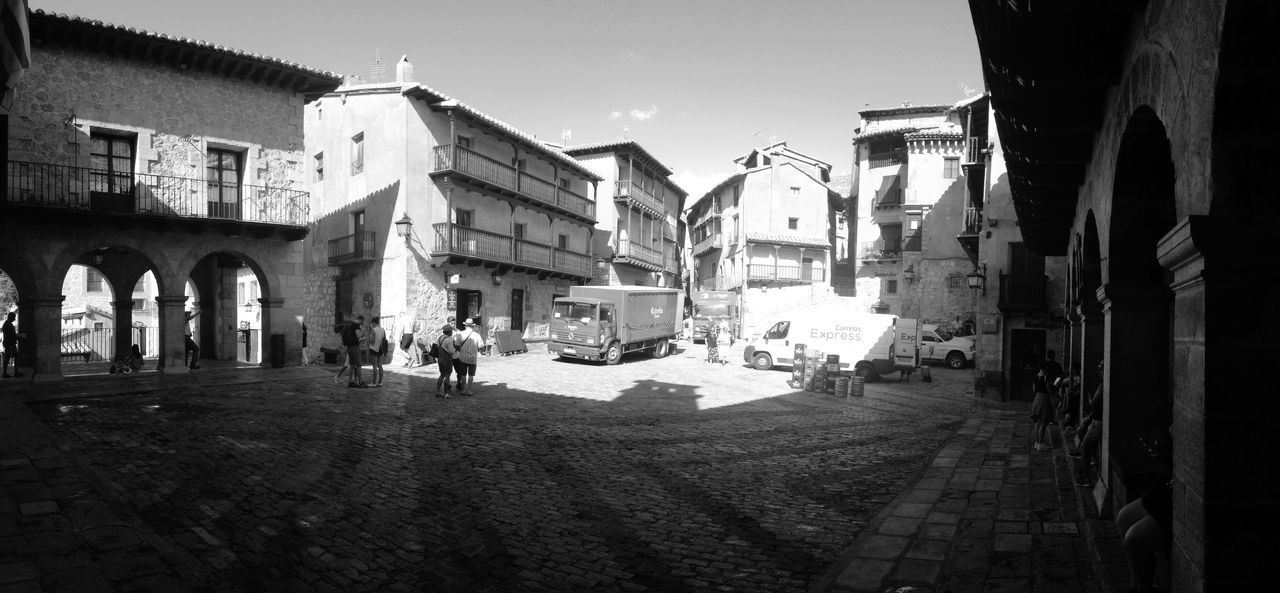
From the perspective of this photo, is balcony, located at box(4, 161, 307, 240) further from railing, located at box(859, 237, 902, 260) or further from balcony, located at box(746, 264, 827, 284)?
railing, located at box(859, 237, 902, 260)

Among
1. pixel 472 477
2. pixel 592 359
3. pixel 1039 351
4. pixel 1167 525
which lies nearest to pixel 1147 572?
pixel 1167 525

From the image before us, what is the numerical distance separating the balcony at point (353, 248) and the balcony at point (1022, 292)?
793 inches

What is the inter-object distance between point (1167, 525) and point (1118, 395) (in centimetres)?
202

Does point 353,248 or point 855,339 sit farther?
point 353,248

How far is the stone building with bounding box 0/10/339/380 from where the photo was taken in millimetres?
15234

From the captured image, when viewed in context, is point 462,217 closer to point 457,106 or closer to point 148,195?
point 457,106

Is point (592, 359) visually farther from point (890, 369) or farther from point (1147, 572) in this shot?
point (1147, 572)

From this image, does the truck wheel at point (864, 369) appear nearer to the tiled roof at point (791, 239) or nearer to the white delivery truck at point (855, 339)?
the white delivery truck at point (855, 339)

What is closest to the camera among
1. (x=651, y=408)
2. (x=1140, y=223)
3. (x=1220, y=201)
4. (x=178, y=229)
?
(x=1220, y=201)

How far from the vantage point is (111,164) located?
16484 millimetres

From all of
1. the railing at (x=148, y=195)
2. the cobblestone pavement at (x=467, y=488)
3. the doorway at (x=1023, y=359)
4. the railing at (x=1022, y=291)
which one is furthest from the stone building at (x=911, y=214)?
the railing at (x=148, y=195)

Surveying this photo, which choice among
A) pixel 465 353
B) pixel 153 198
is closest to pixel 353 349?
pixel 465 353

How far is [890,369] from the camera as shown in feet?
71.6

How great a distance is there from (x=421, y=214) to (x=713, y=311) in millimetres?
22452
